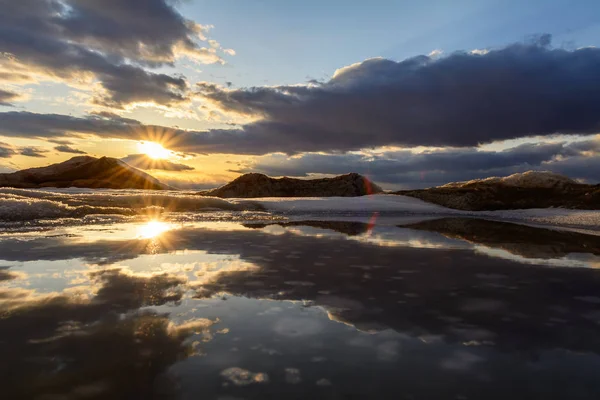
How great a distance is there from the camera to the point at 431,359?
2145 millimetres

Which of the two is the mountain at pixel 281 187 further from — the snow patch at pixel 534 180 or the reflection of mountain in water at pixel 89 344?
the reflection of mountain in water at pixel 89 344

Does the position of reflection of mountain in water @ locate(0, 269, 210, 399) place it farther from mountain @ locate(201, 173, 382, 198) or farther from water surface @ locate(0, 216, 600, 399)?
mountain @ locate(201, 173, 382, 198)

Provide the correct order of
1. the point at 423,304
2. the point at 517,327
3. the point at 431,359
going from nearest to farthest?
the point at 431,359, the point at 517,327, the point at 423,304

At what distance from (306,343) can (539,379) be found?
1.30 meters

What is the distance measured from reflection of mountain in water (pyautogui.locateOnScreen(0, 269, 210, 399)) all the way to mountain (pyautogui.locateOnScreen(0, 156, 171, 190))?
41238mm

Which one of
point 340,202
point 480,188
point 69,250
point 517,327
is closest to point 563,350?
point 517,327

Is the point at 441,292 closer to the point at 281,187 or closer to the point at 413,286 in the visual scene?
the point at 413,286

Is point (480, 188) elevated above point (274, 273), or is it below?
above

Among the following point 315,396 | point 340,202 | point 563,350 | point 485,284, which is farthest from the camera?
point 340,202

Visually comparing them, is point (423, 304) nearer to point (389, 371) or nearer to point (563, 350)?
point (563, 350)

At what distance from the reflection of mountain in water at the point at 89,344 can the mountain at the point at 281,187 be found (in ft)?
82.0

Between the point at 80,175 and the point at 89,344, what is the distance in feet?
148

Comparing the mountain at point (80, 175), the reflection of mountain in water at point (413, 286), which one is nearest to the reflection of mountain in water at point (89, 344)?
the reflection of mountain in water at point (413, 286)

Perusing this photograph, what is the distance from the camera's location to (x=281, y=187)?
95.3ft
